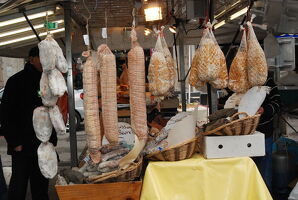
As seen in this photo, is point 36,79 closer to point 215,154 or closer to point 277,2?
point 215,154

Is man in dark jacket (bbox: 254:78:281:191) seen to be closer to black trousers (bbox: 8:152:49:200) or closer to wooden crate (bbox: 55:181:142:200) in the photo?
wooden crate (bbox: 55:181:142:200)

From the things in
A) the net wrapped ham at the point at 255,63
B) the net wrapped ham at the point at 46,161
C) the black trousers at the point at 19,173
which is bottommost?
the black trousers at the point at 19,173

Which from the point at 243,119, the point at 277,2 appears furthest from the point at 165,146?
the point at 277,2

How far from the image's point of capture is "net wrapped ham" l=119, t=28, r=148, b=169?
251cm

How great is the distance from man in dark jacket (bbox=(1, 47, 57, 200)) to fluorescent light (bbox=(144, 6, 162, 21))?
146cm

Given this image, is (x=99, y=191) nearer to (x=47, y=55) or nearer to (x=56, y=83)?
(x=56, y=83)

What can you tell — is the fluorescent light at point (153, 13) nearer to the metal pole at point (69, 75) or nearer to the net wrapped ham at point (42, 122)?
the metal pole at point (69, 75)

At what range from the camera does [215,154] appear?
8.65 ft

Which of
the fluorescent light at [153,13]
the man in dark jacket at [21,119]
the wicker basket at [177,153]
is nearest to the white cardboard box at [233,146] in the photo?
the wicker basket at [177,153]

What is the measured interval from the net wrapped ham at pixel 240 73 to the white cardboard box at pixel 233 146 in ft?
1.33

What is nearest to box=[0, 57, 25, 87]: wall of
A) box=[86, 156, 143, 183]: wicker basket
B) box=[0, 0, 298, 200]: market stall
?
box=[0, 0, 298, 200]: market stall

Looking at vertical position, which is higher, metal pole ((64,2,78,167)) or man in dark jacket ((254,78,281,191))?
metal pole ((64,2,78,167))

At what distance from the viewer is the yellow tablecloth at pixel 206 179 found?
2598 mm

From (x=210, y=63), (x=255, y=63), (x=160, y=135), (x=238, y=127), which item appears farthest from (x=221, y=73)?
(x=160, y=135)
